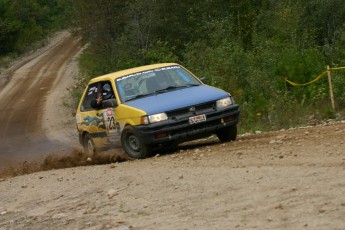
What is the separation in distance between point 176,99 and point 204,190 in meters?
4.06

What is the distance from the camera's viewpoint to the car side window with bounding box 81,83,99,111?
13.2 m

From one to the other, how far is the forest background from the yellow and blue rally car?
130 inches

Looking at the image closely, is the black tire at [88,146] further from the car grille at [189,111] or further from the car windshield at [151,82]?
the car grille at [189,111]

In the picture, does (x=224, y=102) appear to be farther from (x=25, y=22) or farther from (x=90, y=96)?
(x=25, y=22)

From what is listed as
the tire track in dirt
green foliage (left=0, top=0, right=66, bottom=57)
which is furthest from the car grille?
green foliage (left=0, top=0, right=66, bottom=57)

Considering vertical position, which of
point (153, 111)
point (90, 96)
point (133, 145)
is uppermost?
point (90, 96)

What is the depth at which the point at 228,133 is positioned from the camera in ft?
39.9

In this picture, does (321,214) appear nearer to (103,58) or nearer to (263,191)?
(263,191)

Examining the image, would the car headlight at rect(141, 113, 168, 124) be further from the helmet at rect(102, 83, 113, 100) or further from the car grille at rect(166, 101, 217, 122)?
the helmet at rect(102, 83, 113, 100)

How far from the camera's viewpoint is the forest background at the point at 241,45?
1669cm

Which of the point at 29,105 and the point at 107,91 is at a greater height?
the point at 107,91

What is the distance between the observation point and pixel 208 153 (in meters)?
10.6

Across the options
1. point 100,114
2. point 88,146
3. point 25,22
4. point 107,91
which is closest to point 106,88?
point 107,91

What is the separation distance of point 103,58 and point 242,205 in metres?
29.1
